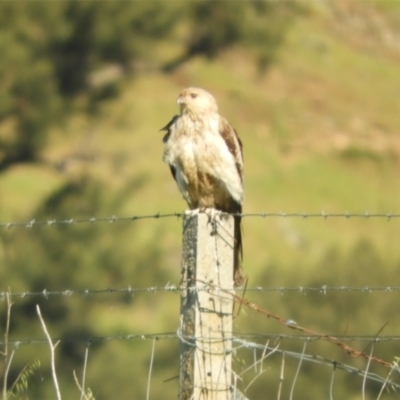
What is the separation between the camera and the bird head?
6.30 meters

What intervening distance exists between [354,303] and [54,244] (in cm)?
565

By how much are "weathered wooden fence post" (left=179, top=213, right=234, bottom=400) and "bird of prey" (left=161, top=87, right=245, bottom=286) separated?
1.83 metres

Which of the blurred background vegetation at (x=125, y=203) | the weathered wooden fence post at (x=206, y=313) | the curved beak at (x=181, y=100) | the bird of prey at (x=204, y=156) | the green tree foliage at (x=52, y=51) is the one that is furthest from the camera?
the green tree foliage at (x=52, y=51)

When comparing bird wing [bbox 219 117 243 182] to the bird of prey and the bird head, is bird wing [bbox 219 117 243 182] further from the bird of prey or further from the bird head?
the bird head

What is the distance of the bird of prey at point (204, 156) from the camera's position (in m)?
6.10

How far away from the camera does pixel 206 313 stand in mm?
4188

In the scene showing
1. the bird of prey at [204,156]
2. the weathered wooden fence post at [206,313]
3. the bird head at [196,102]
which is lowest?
the weathered wooden fence post at [206,313]

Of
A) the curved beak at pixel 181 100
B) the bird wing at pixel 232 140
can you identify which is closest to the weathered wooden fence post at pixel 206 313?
the bird wing at pixel 232 140

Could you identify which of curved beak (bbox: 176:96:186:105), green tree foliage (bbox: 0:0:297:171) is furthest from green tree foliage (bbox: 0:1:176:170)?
curved beak (bbox: 176:96:186:105)

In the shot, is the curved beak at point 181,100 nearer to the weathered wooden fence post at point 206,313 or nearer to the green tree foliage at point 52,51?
the weathered wooden fence post at point 206,313

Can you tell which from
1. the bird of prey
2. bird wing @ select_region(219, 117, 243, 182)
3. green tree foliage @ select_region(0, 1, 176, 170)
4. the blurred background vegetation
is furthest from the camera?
green tree foliage @ select_region(0, 1, 176, 170)

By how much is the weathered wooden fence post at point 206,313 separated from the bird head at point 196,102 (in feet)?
7.01

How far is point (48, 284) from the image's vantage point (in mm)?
16359

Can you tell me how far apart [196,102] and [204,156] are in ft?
1.44
